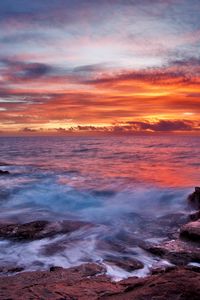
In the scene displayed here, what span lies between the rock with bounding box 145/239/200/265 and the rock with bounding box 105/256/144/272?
727mm

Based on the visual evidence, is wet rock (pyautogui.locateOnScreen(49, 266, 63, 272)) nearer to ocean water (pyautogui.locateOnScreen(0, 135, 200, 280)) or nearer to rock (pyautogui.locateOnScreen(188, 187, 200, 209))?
ocean water (pyautogui.locateOnScreen(0, 135, 200, 280))

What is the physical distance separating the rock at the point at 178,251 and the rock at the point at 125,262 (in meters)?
0.73

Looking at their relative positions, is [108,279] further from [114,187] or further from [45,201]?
[114,187]

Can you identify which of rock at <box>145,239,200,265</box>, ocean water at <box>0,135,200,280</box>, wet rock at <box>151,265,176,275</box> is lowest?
ocean water at <box>0,135,200,280</box>

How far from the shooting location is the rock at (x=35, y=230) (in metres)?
10.3

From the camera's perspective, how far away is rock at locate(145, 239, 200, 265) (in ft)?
26.7

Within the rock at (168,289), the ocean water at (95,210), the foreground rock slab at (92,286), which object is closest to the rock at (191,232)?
the ocean water at (95,210)

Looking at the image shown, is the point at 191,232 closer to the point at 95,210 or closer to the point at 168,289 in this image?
the point at 168,289

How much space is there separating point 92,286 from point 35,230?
4.92 m

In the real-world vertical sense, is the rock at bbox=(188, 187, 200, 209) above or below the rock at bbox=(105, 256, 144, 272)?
below

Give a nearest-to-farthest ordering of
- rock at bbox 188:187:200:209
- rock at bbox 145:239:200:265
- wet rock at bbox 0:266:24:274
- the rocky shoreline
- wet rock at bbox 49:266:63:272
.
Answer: the rocky shoreline
wet rock at bbox 49:266:63:272
wet rock at bbox 0:266:24:274
rock at bbox 145:239:200:265
rock at bbox 188:187:200:209

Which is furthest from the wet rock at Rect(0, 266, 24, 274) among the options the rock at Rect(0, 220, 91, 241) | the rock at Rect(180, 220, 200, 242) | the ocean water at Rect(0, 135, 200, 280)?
the rock at Rect(180, 220, 200, 242)

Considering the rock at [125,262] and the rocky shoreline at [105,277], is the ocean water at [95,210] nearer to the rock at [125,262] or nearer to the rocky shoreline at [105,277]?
the rock at [125,262]

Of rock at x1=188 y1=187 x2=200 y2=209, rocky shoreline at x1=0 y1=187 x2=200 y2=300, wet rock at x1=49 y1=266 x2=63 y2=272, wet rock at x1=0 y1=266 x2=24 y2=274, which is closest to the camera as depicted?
rocky shoreline at x1=0 y1=187 x2=200 y2=300
